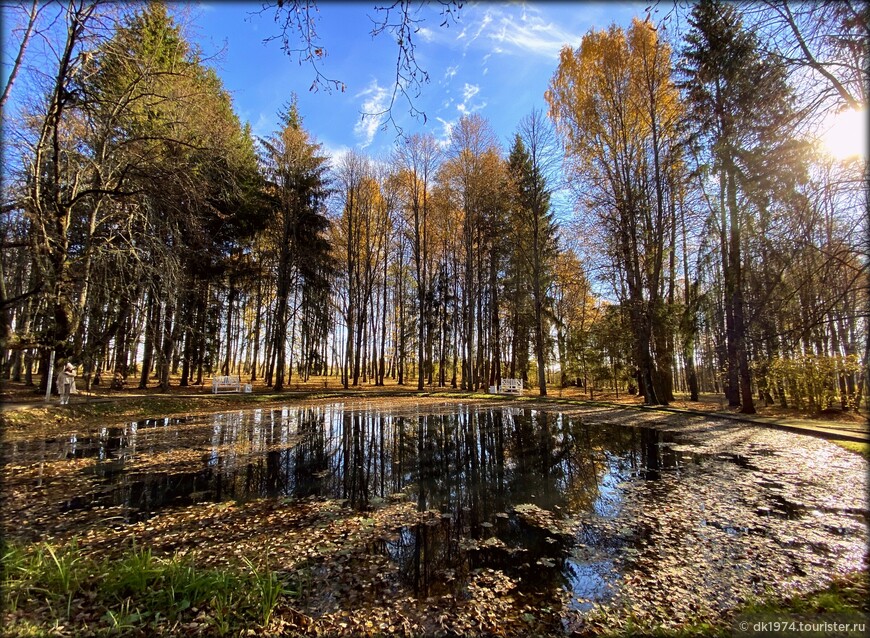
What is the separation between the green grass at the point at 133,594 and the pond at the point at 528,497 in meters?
0.78

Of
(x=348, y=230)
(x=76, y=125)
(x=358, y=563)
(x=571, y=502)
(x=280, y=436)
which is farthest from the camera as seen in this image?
(x=348, y=230)

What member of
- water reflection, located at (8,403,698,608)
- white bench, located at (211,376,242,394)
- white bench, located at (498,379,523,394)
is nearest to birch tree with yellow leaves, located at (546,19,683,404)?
white bench, located at (498,379,523,394)

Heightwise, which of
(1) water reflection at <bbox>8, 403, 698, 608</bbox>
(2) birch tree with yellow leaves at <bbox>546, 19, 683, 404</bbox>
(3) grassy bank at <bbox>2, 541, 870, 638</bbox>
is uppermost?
(2) birch tree with yellow leaves at <bbox>546, 19, 683, 404</bbox>

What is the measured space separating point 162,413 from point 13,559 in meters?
12.1

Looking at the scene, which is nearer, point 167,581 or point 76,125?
point 167,581

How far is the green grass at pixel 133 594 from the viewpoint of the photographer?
94.9 inches

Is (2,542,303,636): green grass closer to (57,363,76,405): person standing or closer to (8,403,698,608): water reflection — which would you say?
(8,403,698,608): water reflection

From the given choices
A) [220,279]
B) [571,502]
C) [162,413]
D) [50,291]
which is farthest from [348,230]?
[571,502]

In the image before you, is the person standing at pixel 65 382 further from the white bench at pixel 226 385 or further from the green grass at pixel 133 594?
the green grass at pixel 133 594

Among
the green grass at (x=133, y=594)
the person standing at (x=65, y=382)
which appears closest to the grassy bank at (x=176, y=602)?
the green grass at (x=133, y=594)

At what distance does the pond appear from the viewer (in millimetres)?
3125

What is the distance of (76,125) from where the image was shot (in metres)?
7.21

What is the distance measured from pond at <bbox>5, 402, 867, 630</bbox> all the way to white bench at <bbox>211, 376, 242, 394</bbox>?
28.0 ft

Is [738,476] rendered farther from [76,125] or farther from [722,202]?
[76,125]
